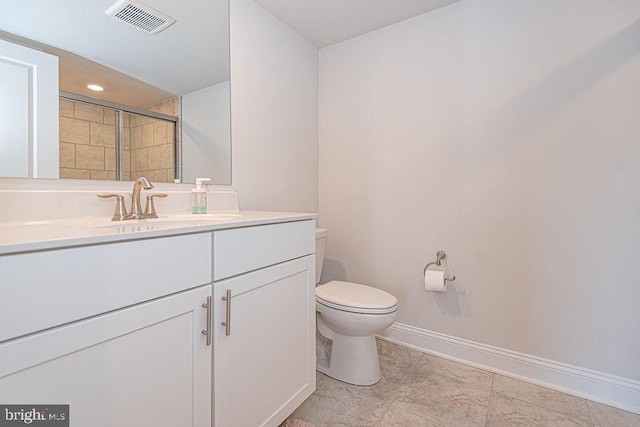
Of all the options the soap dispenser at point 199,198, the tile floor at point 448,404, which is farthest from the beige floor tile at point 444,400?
the soap dispenser at point 199,198

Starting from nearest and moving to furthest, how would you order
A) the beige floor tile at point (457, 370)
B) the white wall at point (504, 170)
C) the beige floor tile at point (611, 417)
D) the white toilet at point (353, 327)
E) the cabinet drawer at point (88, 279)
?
the cabinet drawer at point (88, 279) < the beige floor tile at point (611, 417) < the white wall at point (504, 170) < the white toilet at point (353, 327) < the beige floor tile at point (457, 370)

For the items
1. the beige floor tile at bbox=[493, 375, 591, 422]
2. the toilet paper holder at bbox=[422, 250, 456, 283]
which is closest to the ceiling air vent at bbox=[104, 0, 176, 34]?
the toilet paper holder at bbox=[422, 250, 456, 283]

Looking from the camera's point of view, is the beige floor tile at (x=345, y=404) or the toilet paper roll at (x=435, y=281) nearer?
the beige floor tile at (x=345, y=404)

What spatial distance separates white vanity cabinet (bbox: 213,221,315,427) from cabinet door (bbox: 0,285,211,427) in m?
0.07

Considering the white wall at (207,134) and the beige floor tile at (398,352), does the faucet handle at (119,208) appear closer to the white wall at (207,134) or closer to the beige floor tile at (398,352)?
the white wall at (207,134)

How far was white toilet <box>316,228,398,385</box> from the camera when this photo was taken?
5.11 feet

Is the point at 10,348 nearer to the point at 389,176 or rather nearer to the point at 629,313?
the point at 389,176

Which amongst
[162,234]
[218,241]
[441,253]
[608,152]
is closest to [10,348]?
[162,234]

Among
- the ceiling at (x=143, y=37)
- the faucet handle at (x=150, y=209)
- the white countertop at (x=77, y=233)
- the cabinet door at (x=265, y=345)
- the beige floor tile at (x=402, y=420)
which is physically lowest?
the beige floor tile at (x=402, y=420)

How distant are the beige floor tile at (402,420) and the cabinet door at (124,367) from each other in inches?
32.2

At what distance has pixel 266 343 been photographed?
3.67ft

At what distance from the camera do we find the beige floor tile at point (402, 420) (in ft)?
4.41

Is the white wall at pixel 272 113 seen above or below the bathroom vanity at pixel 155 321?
above

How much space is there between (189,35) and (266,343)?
145 centimetres
